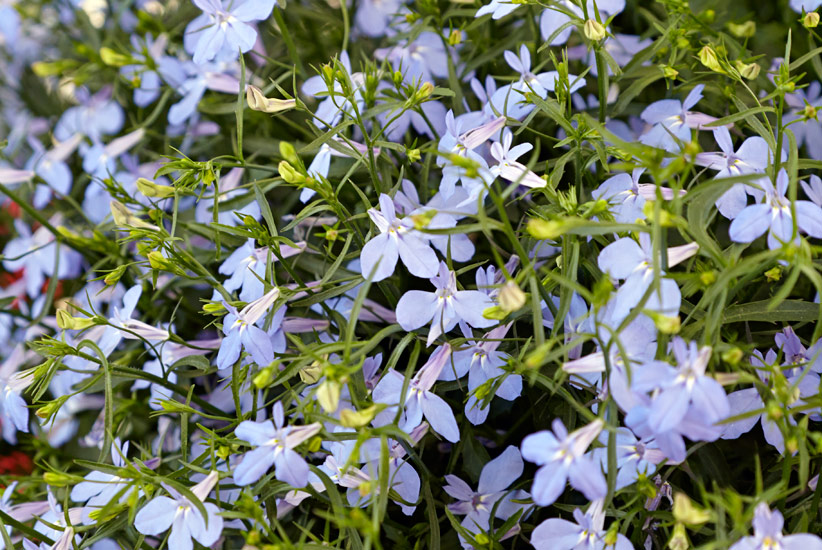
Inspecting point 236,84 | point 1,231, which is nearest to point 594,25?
point 236,84

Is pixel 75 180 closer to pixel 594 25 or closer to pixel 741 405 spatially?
pixel 594 25

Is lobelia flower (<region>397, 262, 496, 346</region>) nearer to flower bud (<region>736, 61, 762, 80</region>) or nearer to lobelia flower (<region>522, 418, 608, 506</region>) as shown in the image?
lobelia flower (<region>522, 418, 608, 506</region>)

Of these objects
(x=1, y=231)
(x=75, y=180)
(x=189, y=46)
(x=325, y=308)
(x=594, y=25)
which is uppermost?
(x=594, y=25)

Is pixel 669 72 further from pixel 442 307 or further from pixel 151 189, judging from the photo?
pixel 151 189

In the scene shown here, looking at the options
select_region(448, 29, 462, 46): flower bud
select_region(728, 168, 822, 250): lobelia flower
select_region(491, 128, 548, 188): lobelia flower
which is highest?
select_region(448, 29, 462, 46): flower bud

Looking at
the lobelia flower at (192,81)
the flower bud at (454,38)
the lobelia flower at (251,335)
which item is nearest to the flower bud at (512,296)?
the lobelia flower at (251,335)

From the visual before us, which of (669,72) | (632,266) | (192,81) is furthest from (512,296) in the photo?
(192,81)

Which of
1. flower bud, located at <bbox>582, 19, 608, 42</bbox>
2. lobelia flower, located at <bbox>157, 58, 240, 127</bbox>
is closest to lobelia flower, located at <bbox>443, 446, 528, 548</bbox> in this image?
flower bud, located at <bbox>582, 19, 608, 42</bbox>
